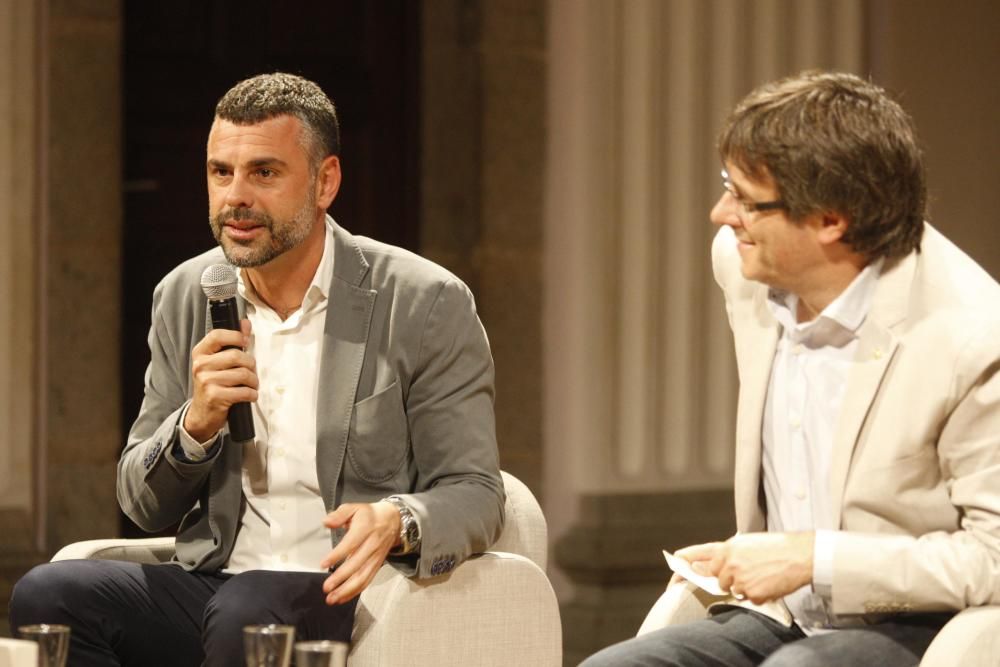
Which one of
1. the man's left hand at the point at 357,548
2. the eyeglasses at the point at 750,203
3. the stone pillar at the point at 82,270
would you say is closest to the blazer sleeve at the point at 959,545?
the eyeglasses at the point at 750,203

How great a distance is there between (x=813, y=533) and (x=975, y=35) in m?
3.41

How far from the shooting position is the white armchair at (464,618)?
2193 millimetres

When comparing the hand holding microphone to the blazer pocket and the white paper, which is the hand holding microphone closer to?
the blazer pocket

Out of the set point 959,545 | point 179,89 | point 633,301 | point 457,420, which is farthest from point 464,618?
point 179,89

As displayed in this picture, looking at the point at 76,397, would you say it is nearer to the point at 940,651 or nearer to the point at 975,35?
the point at 940,651

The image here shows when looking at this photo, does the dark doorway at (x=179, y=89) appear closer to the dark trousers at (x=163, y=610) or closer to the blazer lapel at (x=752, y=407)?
the dark trousers at (x=163, y=610)

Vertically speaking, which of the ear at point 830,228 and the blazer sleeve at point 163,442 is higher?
the ear at point 830,228

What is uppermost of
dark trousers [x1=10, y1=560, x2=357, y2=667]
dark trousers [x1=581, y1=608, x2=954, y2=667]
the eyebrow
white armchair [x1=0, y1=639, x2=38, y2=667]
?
the eyebrow

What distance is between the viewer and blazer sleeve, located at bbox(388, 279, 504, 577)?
2299 mm

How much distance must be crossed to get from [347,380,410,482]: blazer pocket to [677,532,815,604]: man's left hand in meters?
0.66

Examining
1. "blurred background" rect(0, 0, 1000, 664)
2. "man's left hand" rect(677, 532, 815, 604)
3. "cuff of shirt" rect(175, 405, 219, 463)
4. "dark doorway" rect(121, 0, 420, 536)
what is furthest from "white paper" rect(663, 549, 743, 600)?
"dark doorway" rect(121, 0, 420, 536)

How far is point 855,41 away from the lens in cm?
462

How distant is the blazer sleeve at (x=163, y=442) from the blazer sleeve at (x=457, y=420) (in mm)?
341

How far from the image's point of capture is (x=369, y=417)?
239 cm
